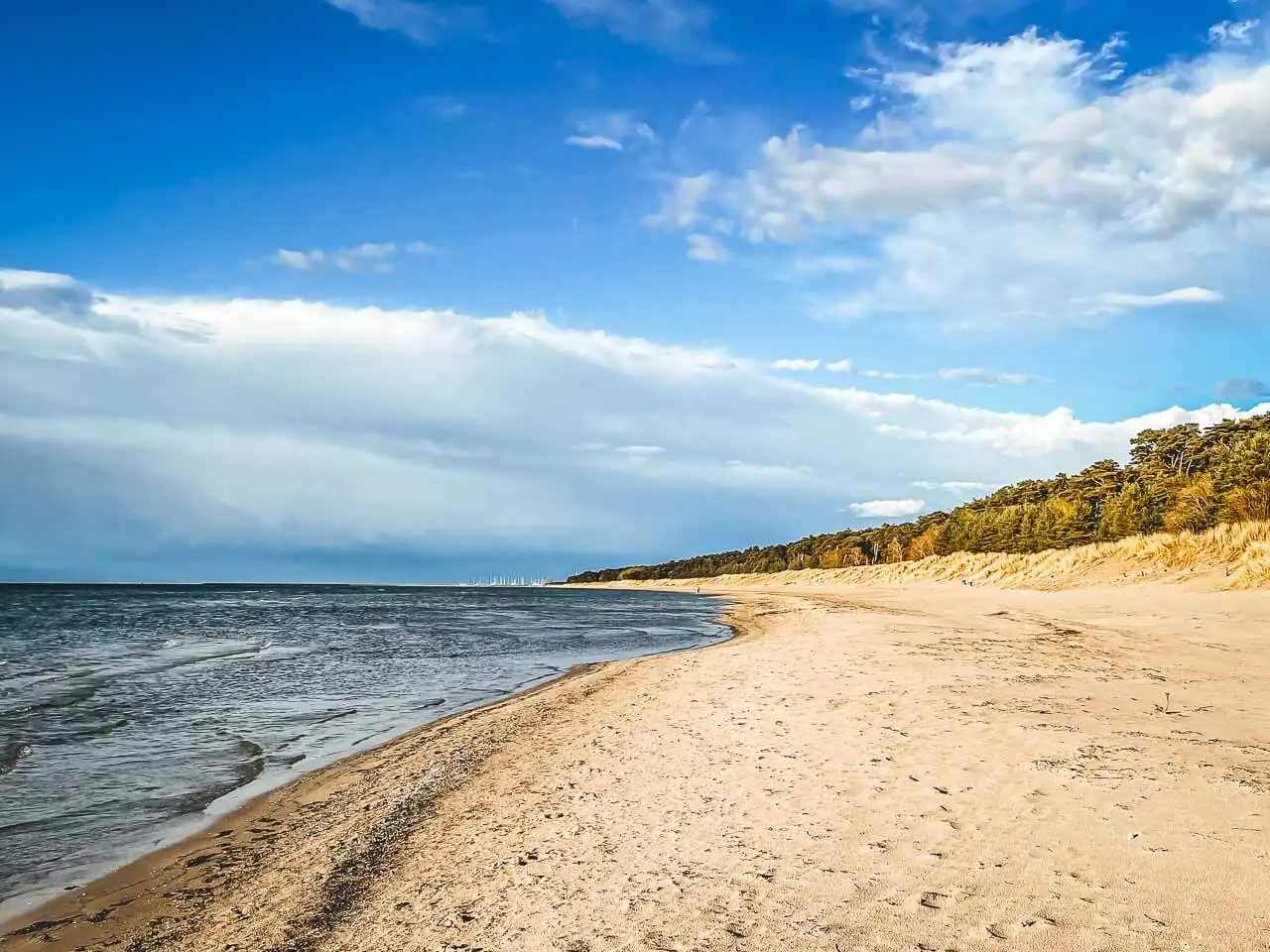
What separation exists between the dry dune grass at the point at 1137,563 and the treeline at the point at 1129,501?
4.35ft

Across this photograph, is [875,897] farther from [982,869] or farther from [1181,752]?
[1181,752]

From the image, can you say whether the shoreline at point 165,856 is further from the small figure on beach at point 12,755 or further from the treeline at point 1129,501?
the treeline at point 1129,501

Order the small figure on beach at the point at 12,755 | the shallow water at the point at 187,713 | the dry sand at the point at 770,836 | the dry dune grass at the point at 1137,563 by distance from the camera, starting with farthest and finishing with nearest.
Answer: the dry dune grass at the point at 1137,563, the small figure on beach at the point at 12,755, the shallow water at the point at 187,713, the dry sand at the point at 770,836

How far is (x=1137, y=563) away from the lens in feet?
136

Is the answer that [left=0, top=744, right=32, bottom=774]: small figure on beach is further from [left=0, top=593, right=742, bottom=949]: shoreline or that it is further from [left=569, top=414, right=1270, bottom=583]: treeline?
[left=569, top=414, right=1270, bottom=583]: treeline

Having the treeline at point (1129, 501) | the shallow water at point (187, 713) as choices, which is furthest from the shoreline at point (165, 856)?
the treeline at point (1129, 501)

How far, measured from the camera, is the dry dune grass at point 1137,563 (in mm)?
32500

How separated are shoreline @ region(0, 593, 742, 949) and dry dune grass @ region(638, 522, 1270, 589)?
104 ft

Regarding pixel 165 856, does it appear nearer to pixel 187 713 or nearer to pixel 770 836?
pixel 770 836

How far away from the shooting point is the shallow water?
904 centimetres

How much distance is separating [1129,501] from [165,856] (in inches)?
2144

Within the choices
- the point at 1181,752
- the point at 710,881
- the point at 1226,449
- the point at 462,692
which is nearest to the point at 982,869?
the point at 710,881

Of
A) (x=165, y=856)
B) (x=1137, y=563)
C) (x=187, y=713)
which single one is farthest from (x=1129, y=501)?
(x=165, y=856)

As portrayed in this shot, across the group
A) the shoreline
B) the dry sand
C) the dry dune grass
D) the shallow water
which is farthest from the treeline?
the shoreline
